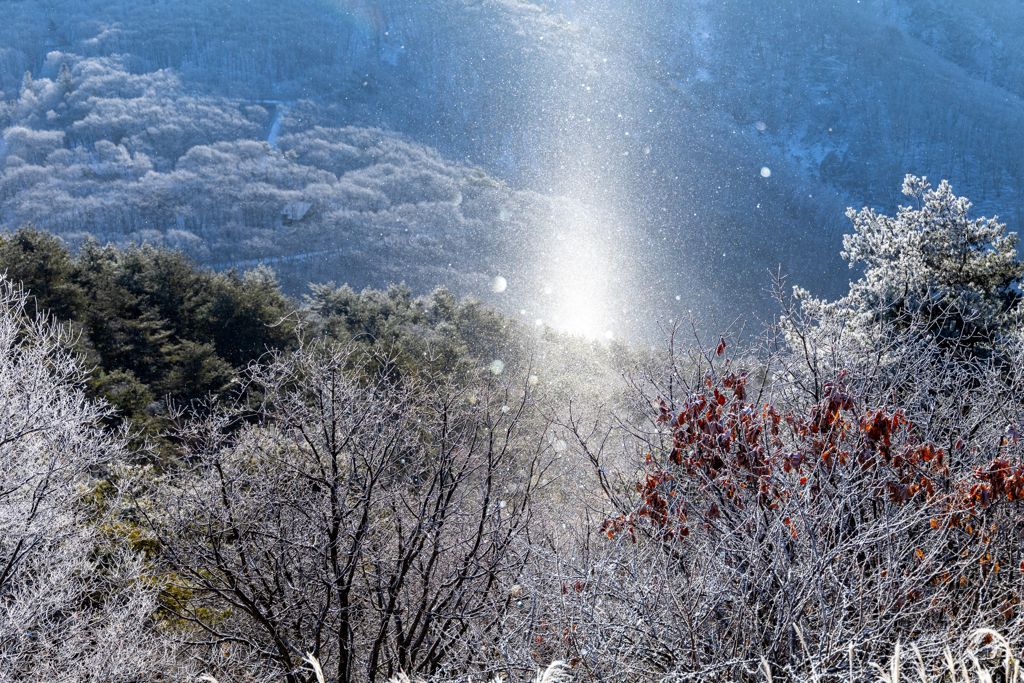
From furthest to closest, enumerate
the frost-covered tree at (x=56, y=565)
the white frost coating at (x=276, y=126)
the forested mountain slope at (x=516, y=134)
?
the white frost coating at (x=276, y=126) → the forested mountain slope at (x=516, y=134) → the frost-covered tree at (x=56, y=565)

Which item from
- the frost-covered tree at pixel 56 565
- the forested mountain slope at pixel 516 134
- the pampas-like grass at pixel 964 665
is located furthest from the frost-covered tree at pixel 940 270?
the forested mountain slope at pixel 516 134

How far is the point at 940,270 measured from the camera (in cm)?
958

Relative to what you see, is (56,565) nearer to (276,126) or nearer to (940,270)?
(940,270)

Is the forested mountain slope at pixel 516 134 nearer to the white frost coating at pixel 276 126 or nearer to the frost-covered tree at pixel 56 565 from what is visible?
the white frost coating at pixel 276 126

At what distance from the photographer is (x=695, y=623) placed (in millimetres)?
2408

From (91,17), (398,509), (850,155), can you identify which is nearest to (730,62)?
(850,155)

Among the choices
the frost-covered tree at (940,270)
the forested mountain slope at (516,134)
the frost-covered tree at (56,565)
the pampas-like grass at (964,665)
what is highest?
the pampas-like grass at (964,665)

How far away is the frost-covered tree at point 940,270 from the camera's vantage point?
340 inches

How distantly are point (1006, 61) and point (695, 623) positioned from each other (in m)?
105

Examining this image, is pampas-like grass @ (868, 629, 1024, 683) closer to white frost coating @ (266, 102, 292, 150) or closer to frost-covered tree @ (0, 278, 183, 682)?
frost-covered tree @ (0, 278, 183, 682)

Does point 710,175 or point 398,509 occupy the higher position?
point 398,509

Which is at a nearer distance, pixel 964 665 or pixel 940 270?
pixel 964 665

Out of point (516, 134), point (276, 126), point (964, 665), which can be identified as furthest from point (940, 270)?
point (516, 134)

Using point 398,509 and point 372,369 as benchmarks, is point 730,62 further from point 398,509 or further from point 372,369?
point 398,509
